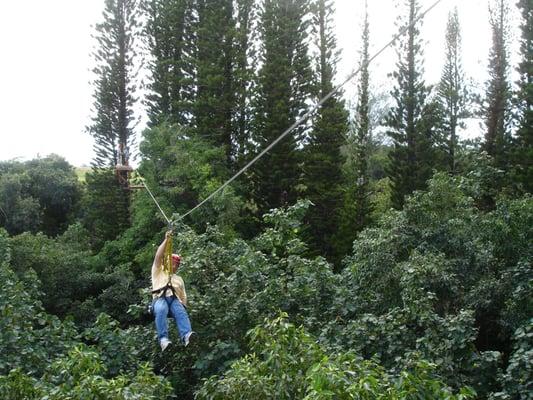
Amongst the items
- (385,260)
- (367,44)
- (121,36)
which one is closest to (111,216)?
(121,36)

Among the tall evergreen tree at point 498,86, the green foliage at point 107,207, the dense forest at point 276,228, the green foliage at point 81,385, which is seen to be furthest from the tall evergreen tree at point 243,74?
the green foliage at point 81,385

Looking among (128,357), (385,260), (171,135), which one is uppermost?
(171,135)

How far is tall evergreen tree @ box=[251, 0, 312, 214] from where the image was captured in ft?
52.9

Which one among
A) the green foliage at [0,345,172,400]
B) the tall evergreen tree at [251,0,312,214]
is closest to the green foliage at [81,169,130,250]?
the tall evergreen tree at [251,0,312,214]

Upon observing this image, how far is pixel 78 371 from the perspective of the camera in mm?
4453

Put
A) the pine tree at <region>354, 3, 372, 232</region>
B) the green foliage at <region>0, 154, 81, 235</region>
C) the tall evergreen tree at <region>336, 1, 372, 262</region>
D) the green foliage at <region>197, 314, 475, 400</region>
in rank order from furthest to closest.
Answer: the green foliage at <region>0, 154, 81, 235</region> < the pine tree at <region>354, 3, 372, 232</region> < the tall evergreen tree at <region>336, 1, 372, 262</region> < the green foliage at <region>197, 314, 475, 400</region>

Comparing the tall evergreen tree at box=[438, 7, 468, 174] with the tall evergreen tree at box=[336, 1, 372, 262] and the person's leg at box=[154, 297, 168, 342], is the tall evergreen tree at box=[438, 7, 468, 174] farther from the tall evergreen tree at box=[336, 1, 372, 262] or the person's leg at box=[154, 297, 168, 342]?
the person's leg at box=[154, 297, 168, 342]

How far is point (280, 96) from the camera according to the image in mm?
16500

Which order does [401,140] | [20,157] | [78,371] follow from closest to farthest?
[78,371] < [401,140] < [20,157]

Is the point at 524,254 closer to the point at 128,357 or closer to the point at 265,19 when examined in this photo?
the point at 128,357

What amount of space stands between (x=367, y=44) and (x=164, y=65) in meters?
6.88

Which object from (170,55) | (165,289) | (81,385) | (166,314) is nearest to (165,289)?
(165,289)

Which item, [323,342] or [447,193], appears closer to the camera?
[323,342]

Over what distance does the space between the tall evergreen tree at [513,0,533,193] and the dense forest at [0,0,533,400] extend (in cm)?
7
